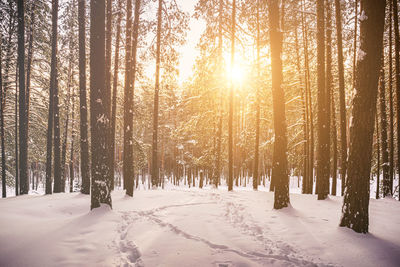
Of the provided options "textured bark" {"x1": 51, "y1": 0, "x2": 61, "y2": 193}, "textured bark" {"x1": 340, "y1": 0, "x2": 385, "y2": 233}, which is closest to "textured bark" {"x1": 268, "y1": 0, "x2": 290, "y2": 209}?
"textured bark" {"x1": 340, "y1": 0, "x2": 385, "y2": 233}

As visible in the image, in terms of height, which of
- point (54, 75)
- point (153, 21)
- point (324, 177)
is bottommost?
point (324, 177)

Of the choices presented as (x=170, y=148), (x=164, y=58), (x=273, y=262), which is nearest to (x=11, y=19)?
(x=164, y=58)

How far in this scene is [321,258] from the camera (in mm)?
4078

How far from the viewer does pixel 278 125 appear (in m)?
7.77

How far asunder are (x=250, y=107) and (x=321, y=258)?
44.2 feet

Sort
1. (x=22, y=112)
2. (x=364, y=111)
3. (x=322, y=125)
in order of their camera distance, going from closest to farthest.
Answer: (x=364, y=111)
(x=322, y=125)
(x=22, y=112)

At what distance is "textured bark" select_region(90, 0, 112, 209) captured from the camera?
23.3ft

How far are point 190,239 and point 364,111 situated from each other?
4.62 meters

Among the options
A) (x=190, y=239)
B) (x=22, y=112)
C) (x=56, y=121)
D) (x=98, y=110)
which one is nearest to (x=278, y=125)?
(x=190, y=239)

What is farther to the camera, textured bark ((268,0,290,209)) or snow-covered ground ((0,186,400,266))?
textured bark ((268,0,290,209))

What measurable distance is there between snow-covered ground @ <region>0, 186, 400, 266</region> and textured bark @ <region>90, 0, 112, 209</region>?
730 mm

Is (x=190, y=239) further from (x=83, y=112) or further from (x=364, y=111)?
(x=83, y=112)

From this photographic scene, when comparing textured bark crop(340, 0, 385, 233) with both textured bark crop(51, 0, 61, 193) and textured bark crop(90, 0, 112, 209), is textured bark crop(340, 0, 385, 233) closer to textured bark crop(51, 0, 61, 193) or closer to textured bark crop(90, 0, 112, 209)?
textured bark crop(90, 0, 112, 209)

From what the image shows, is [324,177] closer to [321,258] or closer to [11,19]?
[321,258]
